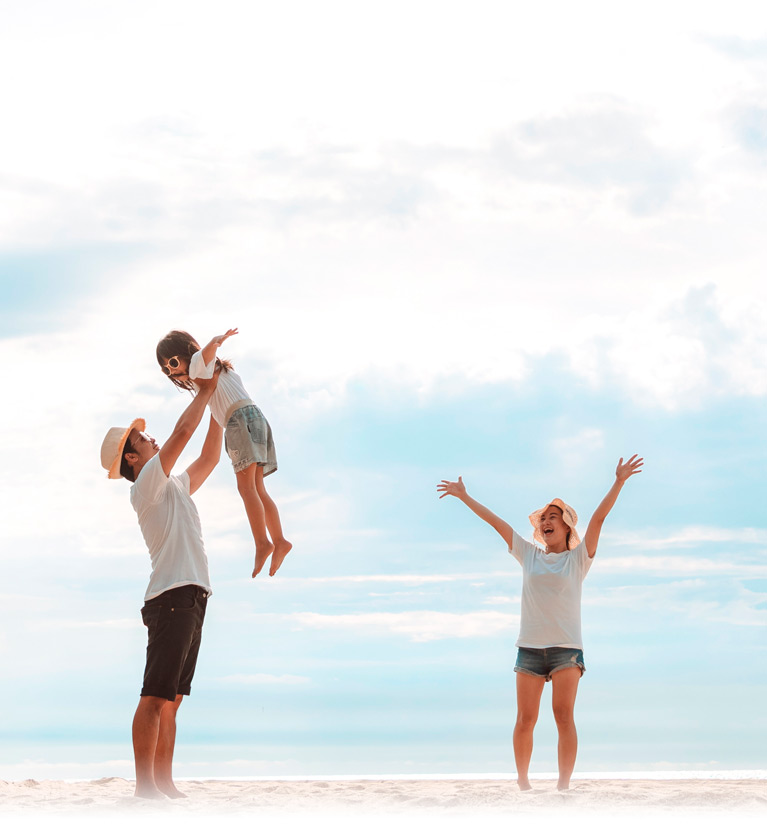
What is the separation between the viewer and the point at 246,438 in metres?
7.67

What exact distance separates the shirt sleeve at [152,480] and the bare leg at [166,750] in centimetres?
140

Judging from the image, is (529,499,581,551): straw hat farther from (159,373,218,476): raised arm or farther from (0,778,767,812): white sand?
(159,373,218,476): raised arm

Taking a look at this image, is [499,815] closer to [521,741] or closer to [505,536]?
[521,741]

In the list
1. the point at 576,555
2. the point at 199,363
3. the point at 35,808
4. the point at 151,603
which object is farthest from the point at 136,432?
the point at 576,555

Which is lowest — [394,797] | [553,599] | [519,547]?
[394,797]

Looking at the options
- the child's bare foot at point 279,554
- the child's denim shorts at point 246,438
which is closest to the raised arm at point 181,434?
the child's denim shorts at point 246,438

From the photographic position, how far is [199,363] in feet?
23.6

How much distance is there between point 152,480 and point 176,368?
1.33m

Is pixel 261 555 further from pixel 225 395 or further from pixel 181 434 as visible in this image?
pixel 181 434

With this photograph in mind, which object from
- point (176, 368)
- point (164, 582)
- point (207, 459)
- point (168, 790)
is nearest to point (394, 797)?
point (168, 790)

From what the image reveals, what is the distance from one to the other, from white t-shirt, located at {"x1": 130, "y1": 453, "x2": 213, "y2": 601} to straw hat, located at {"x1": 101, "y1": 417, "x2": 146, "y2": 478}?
239 mm

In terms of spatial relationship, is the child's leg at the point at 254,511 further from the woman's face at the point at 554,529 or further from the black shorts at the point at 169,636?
the woman's face at the point at 554,529

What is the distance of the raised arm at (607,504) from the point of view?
7.35 meters

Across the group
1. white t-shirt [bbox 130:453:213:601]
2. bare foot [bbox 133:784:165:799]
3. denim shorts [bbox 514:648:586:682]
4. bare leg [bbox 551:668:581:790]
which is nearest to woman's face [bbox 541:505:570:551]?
denim shorts [bbox 514:648:586:682]
